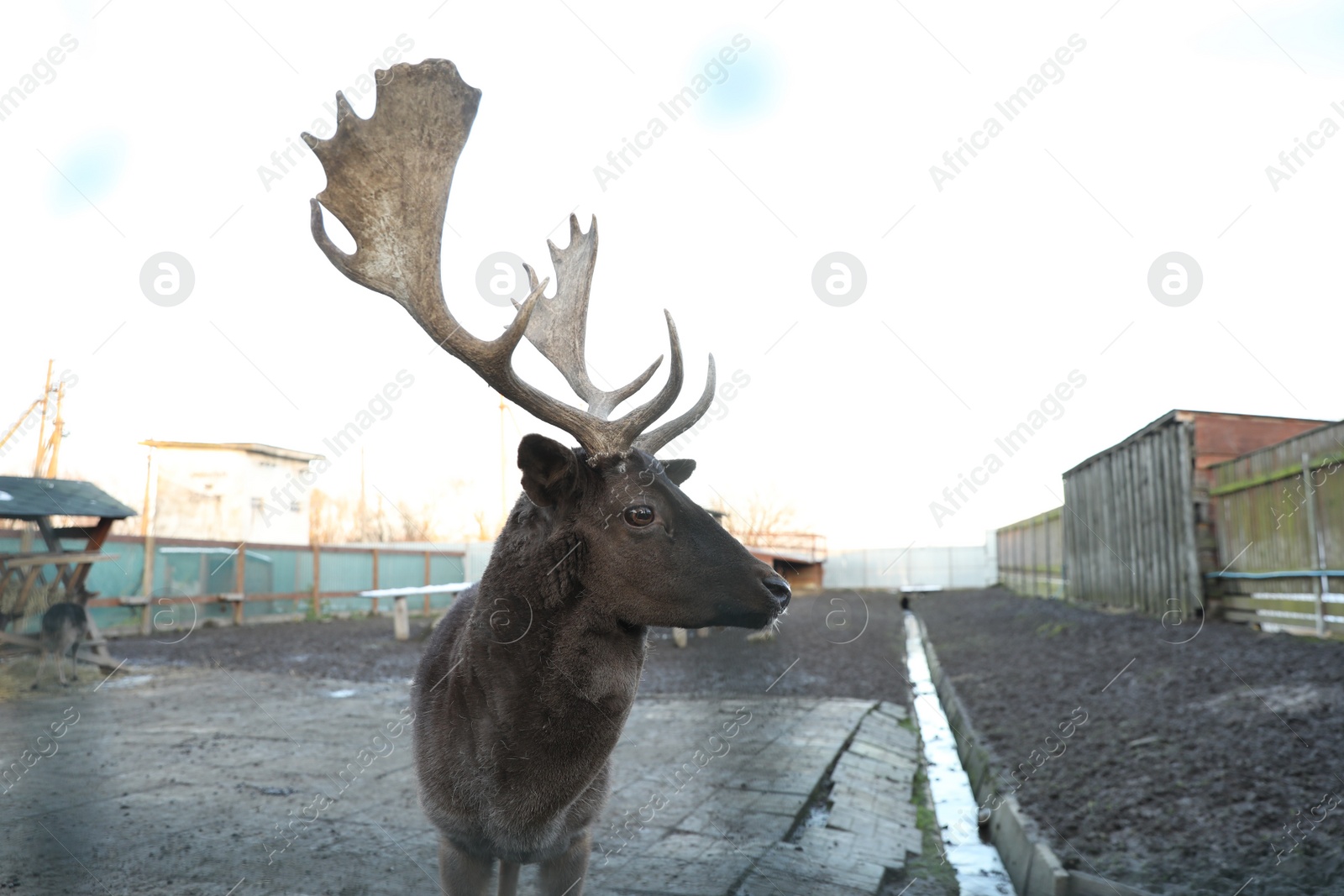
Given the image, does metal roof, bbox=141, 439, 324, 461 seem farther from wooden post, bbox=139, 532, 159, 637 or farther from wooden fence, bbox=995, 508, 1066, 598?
wooden fence, bbox=995, 508, 1066, 598

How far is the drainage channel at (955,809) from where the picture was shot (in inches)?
177

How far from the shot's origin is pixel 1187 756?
5.25 metres

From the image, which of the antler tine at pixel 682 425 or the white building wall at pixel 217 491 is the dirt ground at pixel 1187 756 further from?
the white building wall at pixel 217 491

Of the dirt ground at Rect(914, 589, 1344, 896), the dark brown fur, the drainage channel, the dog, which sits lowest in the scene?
the drainage channel

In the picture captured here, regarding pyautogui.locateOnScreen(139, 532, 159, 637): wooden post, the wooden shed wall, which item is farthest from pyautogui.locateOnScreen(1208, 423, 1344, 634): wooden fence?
pyautogui.locateOnScreen(139, 532, 159, 637): wooden post

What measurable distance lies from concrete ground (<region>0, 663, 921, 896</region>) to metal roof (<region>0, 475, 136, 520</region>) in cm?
168

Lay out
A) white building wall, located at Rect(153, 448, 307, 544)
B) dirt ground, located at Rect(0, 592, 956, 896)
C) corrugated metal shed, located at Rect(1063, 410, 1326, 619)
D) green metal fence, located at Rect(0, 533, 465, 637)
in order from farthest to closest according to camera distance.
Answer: white building wall, located at Rect(153, 448, 307, 544), green metal fence, located at Rect(0, 533, 465, 637), corrugated metal shed, located at Rect(1063, 410, 1326, 619), dirt ground, located at Rect(0, 592, 956, 896)

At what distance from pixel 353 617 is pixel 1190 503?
17101 mm

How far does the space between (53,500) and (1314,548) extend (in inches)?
429

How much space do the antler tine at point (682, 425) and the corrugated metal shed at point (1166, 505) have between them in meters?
10.6

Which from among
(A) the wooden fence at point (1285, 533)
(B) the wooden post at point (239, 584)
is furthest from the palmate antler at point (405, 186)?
(B) the wooden post at point (239, 584)

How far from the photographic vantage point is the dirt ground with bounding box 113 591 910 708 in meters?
10.6

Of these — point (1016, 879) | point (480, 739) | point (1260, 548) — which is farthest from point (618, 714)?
point (1260, 548)

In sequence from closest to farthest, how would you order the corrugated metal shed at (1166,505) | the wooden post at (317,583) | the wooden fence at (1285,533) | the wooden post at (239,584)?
1. the wooden fence at (1285,533)
2. the corrugated metal shed at (1166,505)
3. the wooden post at (239,584)
4. the wooden post at (317,583)
